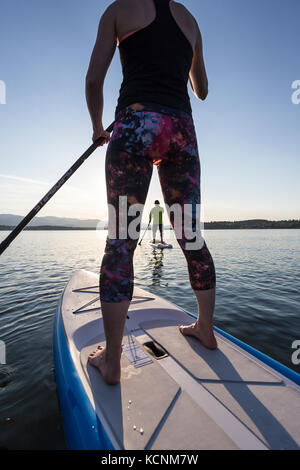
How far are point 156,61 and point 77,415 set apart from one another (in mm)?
2171

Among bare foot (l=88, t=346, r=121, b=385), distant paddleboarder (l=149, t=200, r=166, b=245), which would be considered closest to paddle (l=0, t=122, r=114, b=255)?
bare foot (l=88, t=346, r=121, b=385)

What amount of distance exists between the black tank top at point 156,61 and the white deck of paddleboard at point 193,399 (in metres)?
1.79

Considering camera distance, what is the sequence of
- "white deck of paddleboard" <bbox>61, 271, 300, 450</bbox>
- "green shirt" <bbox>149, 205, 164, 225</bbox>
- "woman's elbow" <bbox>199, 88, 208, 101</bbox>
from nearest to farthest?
"white deck of paddleboard" <bbox>61, 271, 300, 450</bbox> → "woman's elbow" <bbox>199, 88, 208, 101</bbox> → "green shirt" <bbox>149, 205, 164, 225</bbox>

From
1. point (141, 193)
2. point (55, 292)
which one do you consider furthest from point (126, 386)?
point (55, 292)

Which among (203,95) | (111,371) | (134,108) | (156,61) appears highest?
(203,95)

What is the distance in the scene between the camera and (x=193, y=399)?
4.29 ft

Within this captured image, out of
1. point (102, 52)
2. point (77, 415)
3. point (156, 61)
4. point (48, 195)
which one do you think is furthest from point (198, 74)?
point (77, 415)

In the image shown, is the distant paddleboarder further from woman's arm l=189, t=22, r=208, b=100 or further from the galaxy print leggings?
the galaxy print leggings

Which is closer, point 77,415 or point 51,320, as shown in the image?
point 77,415

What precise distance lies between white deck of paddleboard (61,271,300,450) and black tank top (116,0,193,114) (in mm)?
1785

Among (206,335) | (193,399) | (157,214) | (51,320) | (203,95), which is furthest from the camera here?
(157,214)

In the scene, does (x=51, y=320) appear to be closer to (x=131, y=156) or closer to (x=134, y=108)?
(x=131, y=156)

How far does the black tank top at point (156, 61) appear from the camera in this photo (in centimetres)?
136

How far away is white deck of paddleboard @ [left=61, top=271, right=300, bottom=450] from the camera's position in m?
1.07
